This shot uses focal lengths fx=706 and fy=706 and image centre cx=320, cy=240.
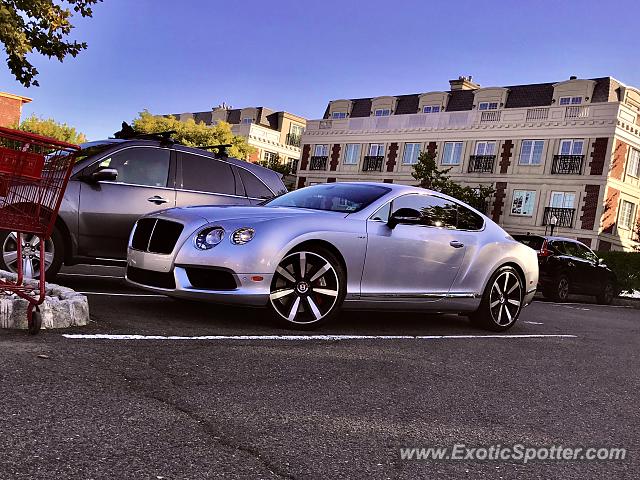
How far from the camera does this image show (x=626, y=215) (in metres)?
37.3

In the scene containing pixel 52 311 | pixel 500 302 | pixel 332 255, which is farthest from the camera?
pixel 500 302

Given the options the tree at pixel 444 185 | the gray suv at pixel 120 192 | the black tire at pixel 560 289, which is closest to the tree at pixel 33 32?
the gray suv at pixel 120 192

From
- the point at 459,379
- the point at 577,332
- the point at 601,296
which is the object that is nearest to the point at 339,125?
the point at 601,296

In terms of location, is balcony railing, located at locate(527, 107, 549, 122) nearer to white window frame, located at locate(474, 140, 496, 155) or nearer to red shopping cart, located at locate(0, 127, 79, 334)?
white window frame, located at locate(474, 140, 496, 155)

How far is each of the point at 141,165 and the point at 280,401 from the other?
5019 millimetres

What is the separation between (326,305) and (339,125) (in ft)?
137

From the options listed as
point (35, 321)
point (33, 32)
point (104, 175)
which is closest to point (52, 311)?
point (35, 321)

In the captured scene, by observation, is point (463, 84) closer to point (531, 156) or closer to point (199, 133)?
point (531, 156)

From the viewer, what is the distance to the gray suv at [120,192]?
7352 millimetres

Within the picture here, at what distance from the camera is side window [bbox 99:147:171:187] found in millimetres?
7871

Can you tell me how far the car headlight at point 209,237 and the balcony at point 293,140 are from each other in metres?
58.6

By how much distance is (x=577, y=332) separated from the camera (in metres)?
8.72

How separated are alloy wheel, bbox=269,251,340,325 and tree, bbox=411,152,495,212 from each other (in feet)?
102

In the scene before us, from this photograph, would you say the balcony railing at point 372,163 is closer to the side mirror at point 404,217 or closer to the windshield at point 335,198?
the windshield at point 335,198
